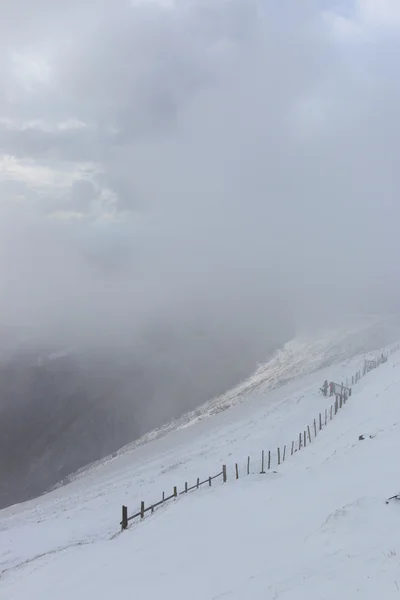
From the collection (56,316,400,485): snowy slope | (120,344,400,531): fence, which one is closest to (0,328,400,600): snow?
(120,344,400,531): fence

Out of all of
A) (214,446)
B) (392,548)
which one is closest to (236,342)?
(214,446)

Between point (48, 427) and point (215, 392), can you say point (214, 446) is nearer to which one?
point (215, 392)

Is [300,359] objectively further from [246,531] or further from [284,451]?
[246,531]

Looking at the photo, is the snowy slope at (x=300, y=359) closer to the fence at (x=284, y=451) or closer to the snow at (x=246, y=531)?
the fence at (x=284, y=451)

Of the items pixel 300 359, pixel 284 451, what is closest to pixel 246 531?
pixel 284 451

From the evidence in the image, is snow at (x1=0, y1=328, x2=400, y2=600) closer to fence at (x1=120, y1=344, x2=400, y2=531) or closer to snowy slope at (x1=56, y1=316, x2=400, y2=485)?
fence at (x1=120, y1=344, x2=400, y2=531)

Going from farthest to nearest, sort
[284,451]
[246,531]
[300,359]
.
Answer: [300,359], [284,451], [246,531]
